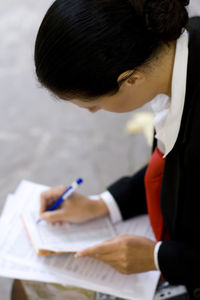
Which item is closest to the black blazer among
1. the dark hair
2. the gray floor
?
the dark hair

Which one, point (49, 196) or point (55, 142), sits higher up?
point (49, 196)

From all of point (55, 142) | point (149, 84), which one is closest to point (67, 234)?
point (149, 84)

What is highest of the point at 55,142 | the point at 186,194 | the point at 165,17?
the point at 165,17

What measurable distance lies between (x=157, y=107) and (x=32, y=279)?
478 mm

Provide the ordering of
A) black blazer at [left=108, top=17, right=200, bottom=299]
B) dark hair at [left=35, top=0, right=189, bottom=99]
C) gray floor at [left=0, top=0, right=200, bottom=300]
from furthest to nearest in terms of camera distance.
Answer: gray floor at [left=0, top=0, right=200, bottom=300]
black blazer at [left=108, top=17, right=200, bottom=299]
dark hair at [left=35, top=0, right=189, bottom=99]

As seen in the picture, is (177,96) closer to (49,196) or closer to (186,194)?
(186,194)

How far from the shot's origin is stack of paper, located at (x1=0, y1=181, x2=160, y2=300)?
3.15ft

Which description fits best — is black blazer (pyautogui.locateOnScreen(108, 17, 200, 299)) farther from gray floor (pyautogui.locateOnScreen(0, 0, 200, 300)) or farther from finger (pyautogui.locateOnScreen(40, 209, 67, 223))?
gray floor (pyautogui.locateOnScreen(0, 0, 200, 300))

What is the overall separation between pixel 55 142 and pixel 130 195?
3.04 feet

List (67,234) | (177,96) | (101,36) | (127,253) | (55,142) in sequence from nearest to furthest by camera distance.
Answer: (101,36)
(177,96)
(127,253)
(67,234)
(55,142)

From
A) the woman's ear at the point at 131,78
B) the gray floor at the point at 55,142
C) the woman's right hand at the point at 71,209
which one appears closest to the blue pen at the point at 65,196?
the woman's right hand at the point at 71,209

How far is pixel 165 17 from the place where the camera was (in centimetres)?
70

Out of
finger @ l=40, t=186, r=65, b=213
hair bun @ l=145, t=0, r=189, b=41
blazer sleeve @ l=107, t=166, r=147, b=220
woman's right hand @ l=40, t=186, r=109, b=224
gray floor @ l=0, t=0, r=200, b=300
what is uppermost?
hair bun @ l=145, t=0, r=189, b=41

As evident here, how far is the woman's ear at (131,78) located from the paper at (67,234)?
45 centimetres
